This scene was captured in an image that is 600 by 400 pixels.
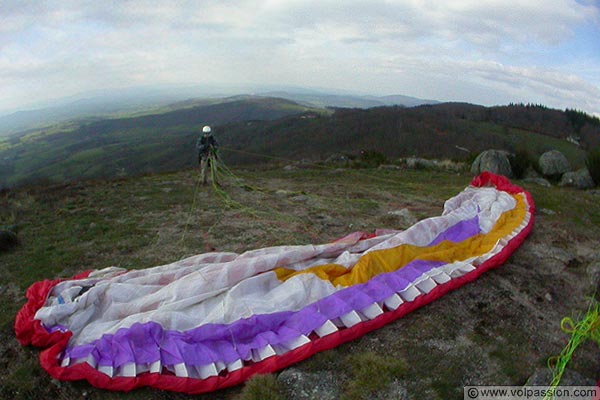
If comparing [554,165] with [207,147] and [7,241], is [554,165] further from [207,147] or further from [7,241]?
[7,241]

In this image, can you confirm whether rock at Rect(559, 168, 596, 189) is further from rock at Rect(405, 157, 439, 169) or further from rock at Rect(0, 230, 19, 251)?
rock at Rect(0, 230, 19, 251)

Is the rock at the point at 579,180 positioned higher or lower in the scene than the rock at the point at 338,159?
lower

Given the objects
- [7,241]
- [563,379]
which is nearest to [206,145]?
[7,241]

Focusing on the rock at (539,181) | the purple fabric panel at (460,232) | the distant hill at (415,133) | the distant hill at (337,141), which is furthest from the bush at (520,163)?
the distant hill at (415,133)

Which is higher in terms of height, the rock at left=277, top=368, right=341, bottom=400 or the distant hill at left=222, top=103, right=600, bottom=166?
the distant hill at left=222, top=103, right=600, bottom=166

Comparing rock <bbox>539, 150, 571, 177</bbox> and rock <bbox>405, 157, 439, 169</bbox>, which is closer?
rock <bbox>539, 150, 571, 177</bbox>

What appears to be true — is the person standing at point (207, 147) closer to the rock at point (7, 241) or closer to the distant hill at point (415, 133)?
the rock at point (7, 241)

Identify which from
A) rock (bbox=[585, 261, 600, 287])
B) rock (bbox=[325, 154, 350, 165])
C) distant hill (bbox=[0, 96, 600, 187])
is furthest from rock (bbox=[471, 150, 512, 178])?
distant hill (bbox=[0, 96, 600, 187])
